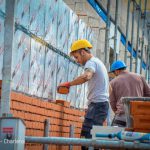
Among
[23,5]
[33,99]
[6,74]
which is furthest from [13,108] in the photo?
[6,74]

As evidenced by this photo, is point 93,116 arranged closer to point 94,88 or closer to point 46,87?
point 94,88

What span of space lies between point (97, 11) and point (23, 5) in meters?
6.40

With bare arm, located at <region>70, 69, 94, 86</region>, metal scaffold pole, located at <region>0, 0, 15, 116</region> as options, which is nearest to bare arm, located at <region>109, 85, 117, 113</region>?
bare arm, located at <region>70, 69, 94, 86</region>

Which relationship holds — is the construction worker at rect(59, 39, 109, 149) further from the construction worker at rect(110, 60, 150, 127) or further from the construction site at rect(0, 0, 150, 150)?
the construction worker at rect(110, 60, 150, 127)

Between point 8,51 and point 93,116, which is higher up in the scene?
point 8,51

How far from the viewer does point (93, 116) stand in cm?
686

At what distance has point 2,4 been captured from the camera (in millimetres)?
6059

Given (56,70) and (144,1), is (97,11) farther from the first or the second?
(144,1)

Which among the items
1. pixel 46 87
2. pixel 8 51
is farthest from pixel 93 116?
pixel 8 51

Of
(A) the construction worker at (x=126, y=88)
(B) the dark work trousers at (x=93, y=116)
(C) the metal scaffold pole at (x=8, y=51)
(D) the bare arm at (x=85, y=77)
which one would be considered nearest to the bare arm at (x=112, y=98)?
(A) the construction worker at (x=126, y=88)

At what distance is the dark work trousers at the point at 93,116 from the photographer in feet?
22.3

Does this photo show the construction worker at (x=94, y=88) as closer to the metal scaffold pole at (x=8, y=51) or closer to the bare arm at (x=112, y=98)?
the bare arm at (x=112, y=98)

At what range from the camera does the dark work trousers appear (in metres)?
6.80

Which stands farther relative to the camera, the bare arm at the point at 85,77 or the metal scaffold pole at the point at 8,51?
the bare arm at the point at 85,77
